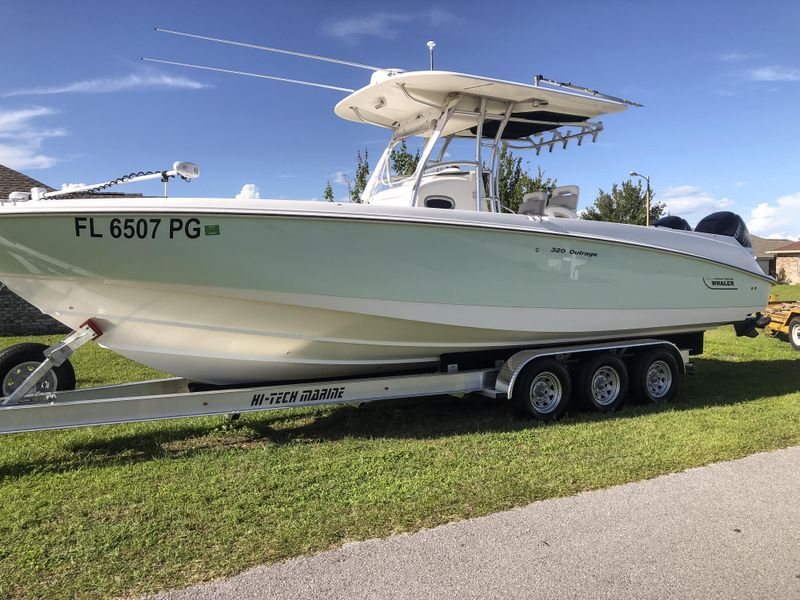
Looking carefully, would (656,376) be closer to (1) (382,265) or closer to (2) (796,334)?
(1) (382,265)

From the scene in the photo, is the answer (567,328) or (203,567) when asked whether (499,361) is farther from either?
(203,567)

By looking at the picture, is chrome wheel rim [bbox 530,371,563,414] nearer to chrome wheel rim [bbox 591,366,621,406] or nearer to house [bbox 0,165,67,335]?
chrome wheel rim [bbox 591,366,621,406]

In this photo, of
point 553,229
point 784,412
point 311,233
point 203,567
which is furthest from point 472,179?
point 203,567

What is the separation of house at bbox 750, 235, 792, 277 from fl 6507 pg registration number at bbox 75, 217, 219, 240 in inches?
1448

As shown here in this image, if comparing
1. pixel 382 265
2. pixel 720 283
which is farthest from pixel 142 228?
pixel 720 283

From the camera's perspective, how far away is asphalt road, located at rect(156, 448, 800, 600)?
2836mm

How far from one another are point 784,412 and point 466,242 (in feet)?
12.3

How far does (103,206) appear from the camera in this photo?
173 inches

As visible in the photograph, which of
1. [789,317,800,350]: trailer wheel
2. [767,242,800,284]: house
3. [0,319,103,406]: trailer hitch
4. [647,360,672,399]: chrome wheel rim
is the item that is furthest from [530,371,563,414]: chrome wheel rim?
[767,242,800,284]: house

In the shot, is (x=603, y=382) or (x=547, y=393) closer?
(x=547, y=393)

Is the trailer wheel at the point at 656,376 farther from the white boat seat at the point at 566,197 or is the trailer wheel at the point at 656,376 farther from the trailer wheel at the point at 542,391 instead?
the white boat seat at the point at 566,197

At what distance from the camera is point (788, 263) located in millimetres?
45969

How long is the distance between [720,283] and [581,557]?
203 inches

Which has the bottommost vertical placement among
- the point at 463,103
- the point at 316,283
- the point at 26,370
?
the point at 26,370
